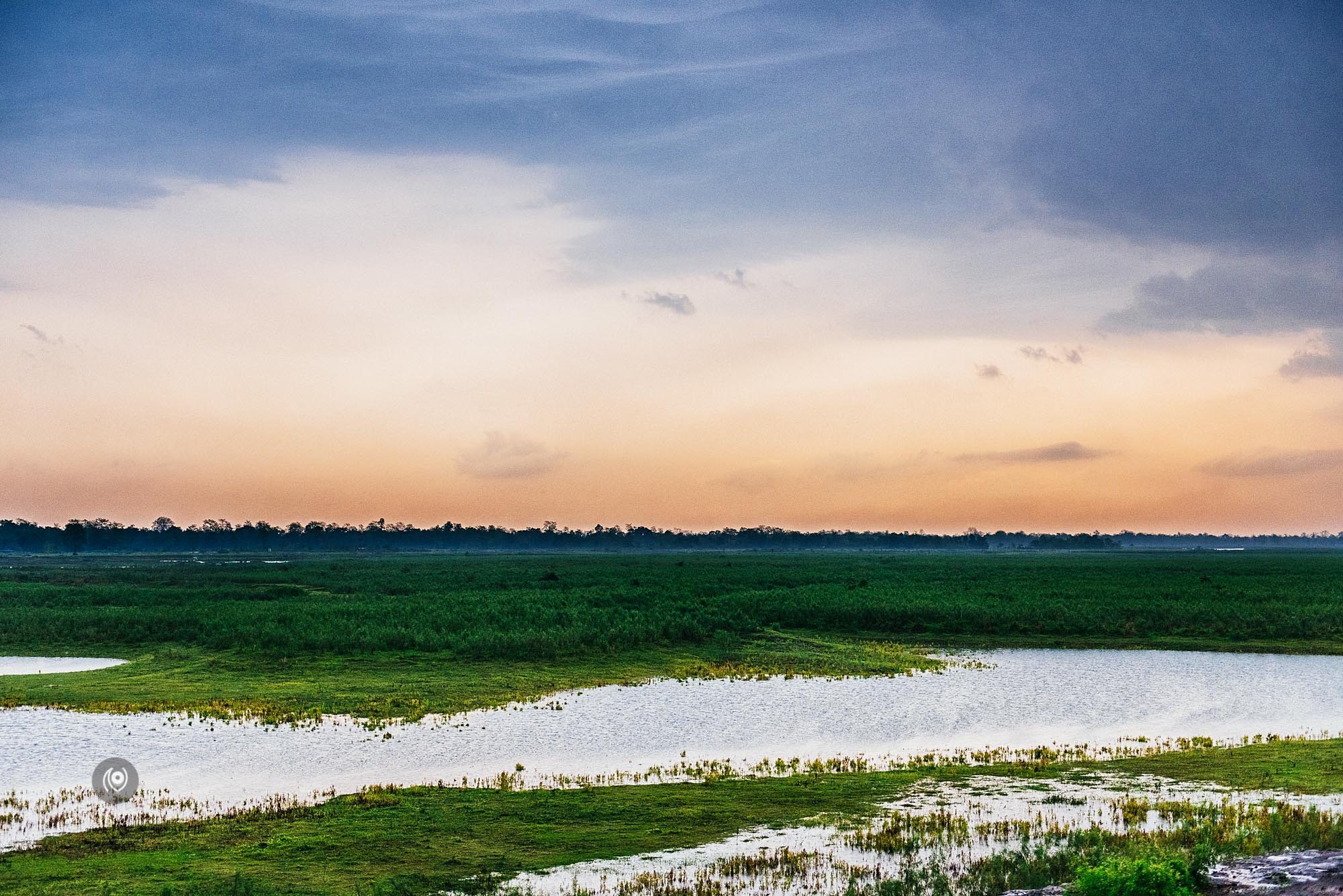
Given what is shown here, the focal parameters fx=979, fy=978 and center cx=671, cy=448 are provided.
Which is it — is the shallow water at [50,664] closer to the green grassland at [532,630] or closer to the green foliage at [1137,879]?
the green grassland at [532,630]

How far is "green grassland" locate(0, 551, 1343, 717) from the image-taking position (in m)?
34.3

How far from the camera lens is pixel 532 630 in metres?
44.8

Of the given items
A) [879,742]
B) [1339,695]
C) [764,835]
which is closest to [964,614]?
[1339,695]

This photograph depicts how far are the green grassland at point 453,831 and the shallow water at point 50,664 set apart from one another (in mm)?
27455

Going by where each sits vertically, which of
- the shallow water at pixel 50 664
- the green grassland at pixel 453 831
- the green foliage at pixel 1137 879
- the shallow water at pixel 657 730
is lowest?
the shallow water at pixel 50 664

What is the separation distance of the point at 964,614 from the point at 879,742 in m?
33.4

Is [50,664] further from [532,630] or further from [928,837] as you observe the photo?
[928,837]

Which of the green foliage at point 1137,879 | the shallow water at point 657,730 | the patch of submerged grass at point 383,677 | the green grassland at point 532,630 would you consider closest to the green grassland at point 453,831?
the shallow water at point 657,730

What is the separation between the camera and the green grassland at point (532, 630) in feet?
113

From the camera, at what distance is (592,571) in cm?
10731

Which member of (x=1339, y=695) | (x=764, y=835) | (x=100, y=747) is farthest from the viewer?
(x=1339, y=695)

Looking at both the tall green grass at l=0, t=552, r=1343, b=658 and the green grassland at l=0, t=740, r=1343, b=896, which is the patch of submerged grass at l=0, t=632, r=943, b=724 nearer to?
the tall green grass at l=0, t=552, r=1343, b=658

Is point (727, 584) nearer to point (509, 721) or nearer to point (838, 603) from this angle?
point (838, 603)

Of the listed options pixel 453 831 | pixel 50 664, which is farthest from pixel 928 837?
pixel 50 664
